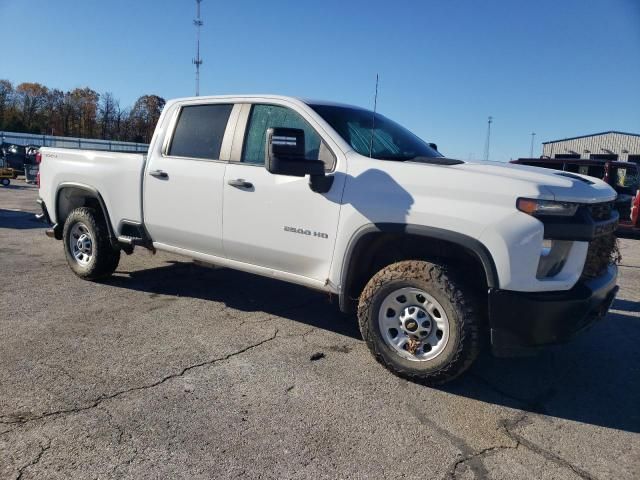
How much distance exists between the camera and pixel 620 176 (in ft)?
41.2

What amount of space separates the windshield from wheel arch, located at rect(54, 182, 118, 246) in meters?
2.64

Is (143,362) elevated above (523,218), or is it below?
below

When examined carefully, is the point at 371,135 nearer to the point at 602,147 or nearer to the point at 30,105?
the point at 602,147

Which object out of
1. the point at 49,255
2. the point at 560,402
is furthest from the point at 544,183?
the point at 49,255

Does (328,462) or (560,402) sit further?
(560,402)

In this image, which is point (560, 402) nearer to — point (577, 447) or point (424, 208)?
point (577, 447)

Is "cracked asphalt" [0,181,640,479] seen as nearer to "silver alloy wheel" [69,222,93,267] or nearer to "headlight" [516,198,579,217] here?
"silver alloy wheel" [69,222,93,267]

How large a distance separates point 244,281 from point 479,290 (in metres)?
3.32

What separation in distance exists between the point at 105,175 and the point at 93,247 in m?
0.83

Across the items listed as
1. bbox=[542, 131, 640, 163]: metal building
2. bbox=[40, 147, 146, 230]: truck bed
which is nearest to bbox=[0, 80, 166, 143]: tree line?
bbox=[542, 131, 640, 163]: metal building

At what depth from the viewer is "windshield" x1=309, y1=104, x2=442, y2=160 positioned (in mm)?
4012

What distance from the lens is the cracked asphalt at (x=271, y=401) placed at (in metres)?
2.61

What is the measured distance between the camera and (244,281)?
612cm

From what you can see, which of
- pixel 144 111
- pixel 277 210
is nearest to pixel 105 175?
pixel 277 210
